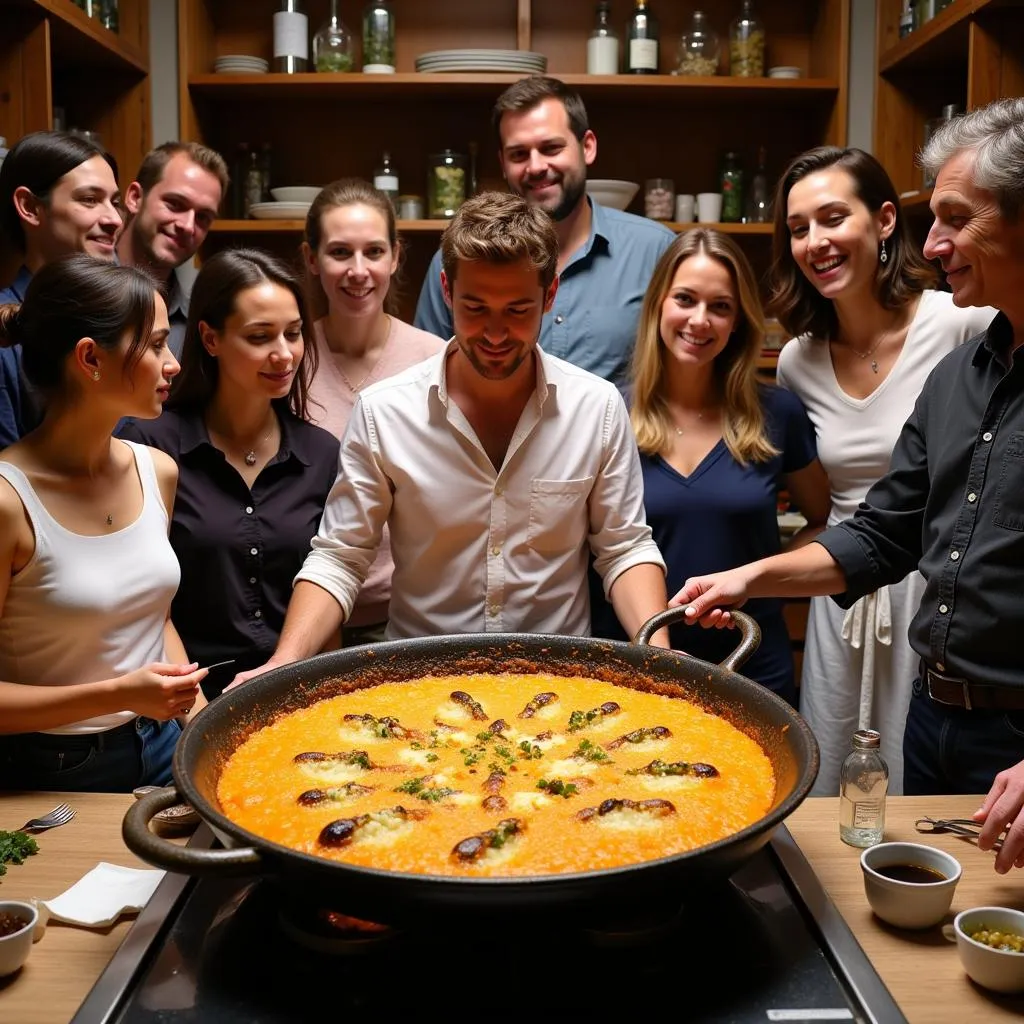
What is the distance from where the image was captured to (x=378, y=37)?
424cm

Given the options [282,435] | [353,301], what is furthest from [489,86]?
[282,435]

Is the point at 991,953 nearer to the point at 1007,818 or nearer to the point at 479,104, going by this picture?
the point at 1007,818

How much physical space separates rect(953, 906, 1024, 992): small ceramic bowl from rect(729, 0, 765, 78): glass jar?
3.73 m

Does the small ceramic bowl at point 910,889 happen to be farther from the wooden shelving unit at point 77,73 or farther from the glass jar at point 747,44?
the glass jar at point 747,44

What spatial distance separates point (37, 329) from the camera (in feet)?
6.75

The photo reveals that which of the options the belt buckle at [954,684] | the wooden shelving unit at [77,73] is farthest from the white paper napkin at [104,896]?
the wooden shelving unit at [77,73]

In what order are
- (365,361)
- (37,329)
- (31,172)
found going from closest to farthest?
(37,329), (31,172), (365,361)

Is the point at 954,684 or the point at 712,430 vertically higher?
the point at 712,430

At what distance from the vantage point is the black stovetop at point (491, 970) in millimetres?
1161

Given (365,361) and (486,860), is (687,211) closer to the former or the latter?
(365,361)

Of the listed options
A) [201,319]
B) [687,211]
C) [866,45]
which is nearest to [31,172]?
[201,319]

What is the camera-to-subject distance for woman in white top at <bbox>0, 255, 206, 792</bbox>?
6.26 ft

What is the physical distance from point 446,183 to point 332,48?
668mm

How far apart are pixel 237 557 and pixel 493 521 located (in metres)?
0.60
